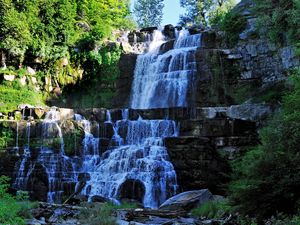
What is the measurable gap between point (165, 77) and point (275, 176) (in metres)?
16.4

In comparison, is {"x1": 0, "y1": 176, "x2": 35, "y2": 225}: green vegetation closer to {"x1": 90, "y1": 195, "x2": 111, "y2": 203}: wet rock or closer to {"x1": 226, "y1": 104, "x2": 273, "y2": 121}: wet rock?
{"x1": 90, "y1": 195, "x2": 111, "y2": 203}: wet rock

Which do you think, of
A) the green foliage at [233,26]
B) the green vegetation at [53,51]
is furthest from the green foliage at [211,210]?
the green vegetation at [53,51]

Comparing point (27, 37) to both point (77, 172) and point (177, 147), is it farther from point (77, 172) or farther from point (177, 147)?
point (177, 147)

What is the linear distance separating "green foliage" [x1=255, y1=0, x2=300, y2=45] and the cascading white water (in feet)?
17.8

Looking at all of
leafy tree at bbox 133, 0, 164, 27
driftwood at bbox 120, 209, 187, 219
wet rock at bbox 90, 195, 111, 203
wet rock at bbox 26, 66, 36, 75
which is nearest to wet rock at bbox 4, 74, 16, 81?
wet rock at bbox 26, 66, 36, 75

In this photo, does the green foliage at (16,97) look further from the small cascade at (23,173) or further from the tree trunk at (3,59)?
the small cascade at (23,173)

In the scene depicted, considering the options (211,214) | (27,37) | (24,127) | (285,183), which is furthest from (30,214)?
(27,37)

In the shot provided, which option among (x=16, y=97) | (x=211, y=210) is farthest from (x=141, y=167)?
(x=16, y=97)

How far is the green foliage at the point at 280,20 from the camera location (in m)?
16.2

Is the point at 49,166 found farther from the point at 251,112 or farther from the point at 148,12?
the point at 148,12

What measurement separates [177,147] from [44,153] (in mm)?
5921

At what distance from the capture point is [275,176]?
8266 mm

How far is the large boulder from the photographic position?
12852mm

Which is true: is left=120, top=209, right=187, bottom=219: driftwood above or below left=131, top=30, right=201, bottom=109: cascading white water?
below
